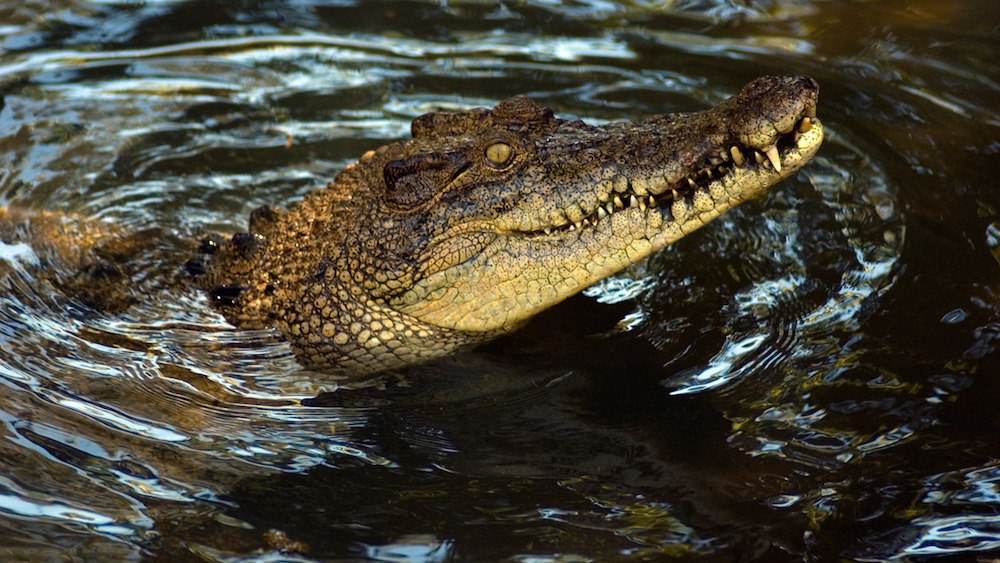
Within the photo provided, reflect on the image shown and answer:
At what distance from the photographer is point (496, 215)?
3703 mm

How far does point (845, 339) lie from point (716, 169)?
1137 millimetres

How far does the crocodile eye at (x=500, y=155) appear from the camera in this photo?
373 centimetres

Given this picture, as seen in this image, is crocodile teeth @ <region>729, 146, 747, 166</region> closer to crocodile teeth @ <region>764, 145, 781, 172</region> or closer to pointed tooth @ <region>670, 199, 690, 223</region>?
crocodile teeth @ <region>764, 145, 781, 172</region>

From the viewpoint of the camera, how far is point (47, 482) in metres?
3.29

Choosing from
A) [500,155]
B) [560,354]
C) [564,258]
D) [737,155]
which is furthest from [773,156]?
[560,354]

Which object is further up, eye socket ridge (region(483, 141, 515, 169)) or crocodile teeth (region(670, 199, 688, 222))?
eye socket ridge (region(483, 141, 515, 169))

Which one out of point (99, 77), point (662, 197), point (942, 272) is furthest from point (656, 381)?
point (99, 77)

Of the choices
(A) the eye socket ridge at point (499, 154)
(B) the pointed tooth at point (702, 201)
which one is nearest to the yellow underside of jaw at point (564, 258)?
(B) the pointed tooth at point (702, 201)

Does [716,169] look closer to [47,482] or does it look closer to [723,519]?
[723,519]

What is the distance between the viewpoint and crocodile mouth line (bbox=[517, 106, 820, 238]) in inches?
133

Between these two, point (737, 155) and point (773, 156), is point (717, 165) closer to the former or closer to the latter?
point (737, 155)

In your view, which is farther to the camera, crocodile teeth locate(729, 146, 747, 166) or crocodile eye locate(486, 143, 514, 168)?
crocodile eye locate(486, 143, 514, 168)

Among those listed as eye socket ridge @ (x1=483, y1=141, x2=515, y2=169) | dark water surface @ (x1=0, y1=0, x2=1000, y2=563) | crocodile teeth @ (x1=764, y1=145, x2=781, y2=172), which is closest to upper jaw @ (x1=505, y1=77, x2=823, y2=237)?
crocodile teeth @ (x1=764, y1=145, x2=781, y2=172)

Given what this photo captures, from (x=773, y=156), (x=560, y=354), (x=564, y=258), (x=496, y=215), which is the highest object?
(x=773, y=156)
